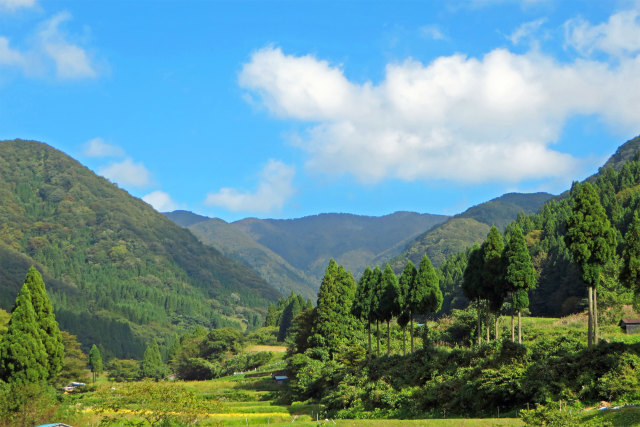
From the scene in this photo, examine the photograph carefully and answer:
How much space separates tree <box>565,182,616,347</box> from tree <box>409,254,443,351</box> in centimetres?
1651

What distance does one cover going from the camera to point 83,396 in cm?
6800

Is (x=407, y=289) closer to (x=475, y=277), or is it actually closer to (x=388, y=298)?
(x=388, y=298)

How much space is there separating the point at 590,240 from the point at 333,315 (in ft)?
133

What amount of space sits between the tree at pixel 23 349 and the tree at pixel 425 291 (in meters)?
29.5

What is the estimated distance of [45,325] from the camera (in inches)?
1983

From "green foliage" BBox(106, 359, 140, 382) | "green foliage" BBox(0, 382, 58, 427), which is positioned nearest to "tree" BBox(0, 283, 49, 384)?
"green foliage" BBox(0, 382, 58, 427)

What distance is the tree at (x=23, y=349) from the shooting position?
157ft

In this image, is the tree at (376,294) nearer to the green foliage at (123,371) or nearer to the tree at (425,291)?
the tree at (425,291)

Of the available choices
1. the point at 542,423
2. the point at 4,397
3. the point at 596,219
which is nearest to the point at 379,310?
the point at 596,219

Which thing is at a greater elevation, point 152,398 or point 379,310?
point 379,310

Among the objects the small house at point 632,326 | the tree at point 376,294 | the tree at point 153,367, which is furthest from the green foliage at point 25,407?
the tree at point 153,367

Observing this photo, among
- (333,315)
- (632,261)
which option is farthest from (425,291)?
(333,315)

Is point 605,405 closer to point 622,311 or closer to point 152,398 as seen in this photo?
point 152,398

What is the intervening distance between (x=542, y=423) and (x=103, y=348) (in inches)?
6457
